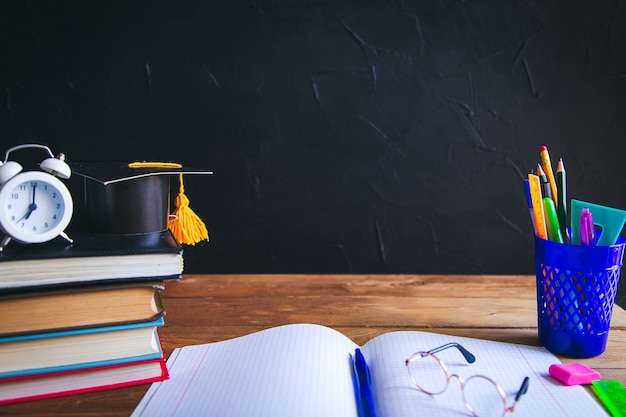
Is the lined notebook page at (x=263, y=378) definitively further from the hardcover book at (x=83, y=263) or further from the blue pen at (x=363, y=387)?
the hardcover book at (x=83, y=263)

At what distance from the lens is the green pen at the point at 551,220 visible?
28.4 inches

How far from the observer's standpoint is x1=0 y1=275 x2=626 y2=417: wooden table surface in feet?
2.52

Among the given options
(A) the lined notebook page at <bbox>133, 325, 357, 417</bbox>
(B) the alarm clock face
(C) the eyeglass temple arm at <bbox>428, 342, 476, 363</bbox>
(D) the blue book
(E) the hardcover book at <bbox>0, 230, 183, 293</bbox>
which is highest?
(B) the alarm clock face

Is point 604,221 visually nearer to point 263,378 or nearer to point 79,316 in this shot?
point 263,378

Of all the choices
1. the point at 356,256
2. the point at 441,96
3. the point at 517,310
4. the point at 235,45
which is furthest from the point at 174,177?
the point at 517,310

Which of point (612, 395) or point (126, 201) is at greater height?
point (126, 201)

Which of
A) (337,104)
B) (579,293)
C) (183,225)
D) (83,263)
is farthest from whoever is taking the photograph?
(337,104)

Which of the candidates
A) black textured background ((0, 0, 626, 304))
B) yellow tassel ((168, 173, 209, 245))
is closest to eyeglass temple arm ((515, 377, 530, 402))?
yellow tassel ((168, 173, 209, 245))

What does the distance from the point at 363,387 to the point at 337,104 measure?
84 centimetres

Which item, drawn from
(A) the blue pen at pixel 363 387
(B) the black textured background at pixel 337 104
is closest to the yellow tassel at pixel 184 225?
(A) the blue pen at pixel 363 387

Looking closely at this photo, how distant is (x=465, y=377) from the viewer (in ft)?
2.10

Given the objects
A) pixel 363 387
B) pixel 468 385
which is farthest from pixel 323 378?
pixel 468 385

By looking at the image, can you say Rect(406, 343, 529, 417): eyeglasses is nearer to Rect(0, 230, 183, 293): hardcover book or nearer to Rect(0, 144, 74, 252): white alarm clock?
Rect(0, 230, 183, 293): hardcover book

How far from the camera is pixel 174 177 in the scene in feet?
4.25
